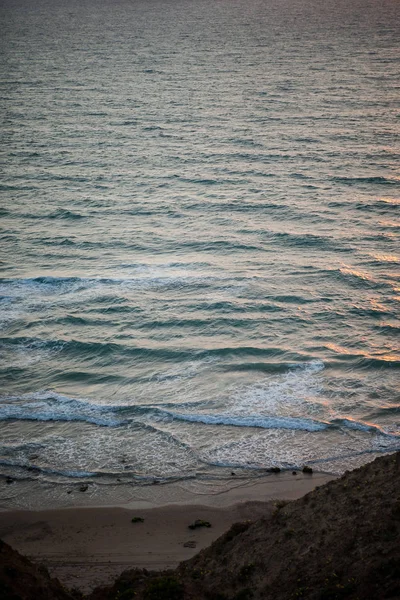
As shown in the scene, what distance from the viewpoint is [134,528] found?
15.2m

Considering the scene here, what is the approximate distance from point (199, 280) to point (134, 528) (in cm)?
1593

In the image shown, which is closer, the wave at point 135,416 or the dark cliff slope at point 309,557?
the dark cliff slope at point 309,557

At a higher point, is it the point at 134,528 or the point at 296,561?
the point at 296,561

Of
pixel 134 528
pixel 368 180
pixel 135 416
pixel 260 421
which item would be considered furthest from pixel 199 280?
pixel 368 180

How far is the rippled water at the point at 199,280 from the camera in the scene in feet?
61.9

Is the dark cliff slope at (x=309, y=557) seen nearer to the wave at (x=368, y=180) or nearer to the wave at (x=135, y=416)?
the wave at (x=135, y=416)

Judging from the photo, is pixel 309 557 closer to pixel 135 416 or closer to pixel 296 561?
pixel 296 561

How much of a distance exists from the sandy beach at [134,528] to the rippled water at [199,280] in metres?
1.02

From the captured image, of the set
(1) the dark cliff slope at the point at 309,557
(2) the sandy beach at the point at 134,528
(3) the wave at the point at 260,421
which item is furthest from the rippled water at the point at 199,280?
(1) the dark cliff slope at the point at 309,557

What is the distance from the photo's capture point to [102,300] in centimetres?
2797

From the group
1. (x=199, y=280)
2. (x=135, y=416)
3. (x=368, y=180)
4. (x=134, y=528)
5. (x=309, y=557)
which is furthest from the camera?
(x=368, y=180)

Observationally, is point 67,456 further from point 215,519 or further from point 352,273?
point 352,273

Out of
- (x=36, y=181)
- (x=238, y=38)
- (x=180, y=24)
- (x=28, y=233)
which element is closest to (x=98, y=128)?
(x=36, y=181)

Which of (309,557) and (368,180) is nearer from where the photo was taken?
(309,557)
